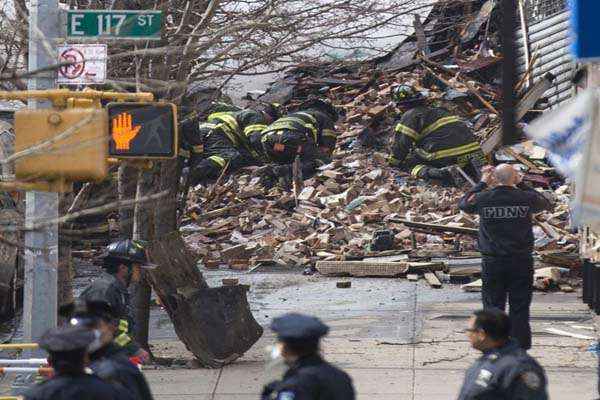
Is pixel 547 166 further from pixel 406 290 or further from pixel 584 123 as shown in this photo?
pixel 584 123

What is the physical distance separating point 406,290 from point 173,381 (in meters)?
5.56

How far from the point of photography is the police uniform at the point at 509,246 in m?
10.8

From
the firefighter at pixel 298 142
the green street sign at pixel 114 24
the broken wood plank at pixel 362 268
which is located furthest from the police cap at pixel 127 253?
the firefighter at pixel 298 142

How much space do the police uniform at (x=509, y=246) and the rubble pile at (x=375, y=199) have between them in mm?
4071

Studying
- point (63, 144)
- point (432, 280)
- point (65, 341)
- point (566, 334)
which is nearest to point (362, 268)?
point (432, 280)

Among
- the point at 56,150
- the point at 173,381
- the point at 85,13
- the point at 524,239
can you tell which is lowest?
the point at 173,381

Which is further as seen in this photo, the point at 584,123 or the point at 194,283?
the point at 194,283

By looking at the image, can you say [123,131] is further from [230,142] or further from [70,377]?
[230,142]

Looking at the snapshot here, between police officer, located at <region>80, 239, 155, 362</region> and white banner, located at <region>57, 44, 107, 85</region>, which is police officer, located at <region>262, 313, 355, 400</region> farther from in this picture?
white banner, located at <region>57, 44, 107, 85</region>

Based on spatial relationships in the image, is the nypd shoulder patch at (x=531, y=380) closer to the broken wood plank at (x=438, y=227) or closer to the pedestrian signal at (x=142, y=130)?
the pedestrian signal at (x=142, y=130)

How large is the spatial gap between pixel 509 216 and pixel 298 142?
12.6m

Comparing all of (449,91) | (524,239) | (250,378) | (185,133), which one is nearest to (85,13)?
(250,378)

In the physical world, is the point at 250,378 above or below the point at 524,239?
below

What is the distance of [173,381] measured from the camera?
35.8 ft
